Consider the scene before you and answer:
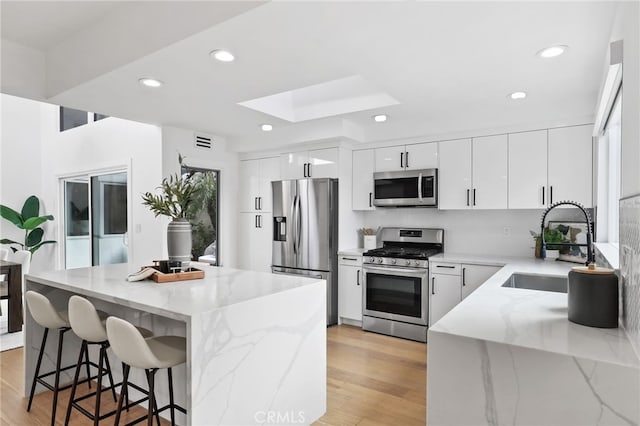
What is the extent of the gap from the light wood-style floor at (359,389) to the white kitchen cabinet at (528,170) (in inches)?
71.1

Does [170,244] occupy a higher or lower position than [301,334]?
higher

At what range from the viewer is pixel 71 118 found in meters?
6.33

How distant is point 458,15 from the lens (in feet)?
6.27

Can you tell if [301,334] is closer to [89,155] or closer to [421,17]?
[421,17]

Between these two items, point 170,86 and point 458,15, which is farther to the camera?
point 170,86

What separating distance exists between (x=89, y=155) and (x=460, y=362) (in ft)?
19.9

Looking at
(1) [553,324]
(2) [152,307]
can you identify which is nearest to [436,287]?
(1) [553,324]

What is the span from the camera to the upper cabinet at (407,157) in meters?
4.27

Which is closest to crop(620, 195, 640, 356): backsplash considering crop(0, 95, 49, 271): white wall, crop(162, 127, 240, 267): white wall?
crop(162, 127, 240, 267): white wall

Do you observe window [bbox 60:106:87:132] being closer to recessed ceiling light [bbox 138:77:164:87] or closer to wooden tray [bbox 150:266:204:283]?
recessed ceiling light [bbox 138:77:164:87]

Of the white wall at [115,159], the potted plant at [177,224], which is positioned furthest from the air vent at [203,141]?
the potted plant at [177,224]

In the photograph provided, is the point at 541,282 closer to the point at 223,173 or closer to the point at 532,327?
the point at 532,327

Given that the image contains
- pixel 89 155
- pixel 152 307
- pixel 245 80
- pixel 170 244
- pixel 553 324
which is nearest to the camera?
pixel 553 324

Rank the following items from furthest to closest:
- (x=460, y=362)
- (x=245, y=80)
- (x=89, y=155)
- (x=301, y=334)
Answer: (x=89, y=155) < (x=245, y=80) < (x=301, y=334) < (x=460, y=362)
